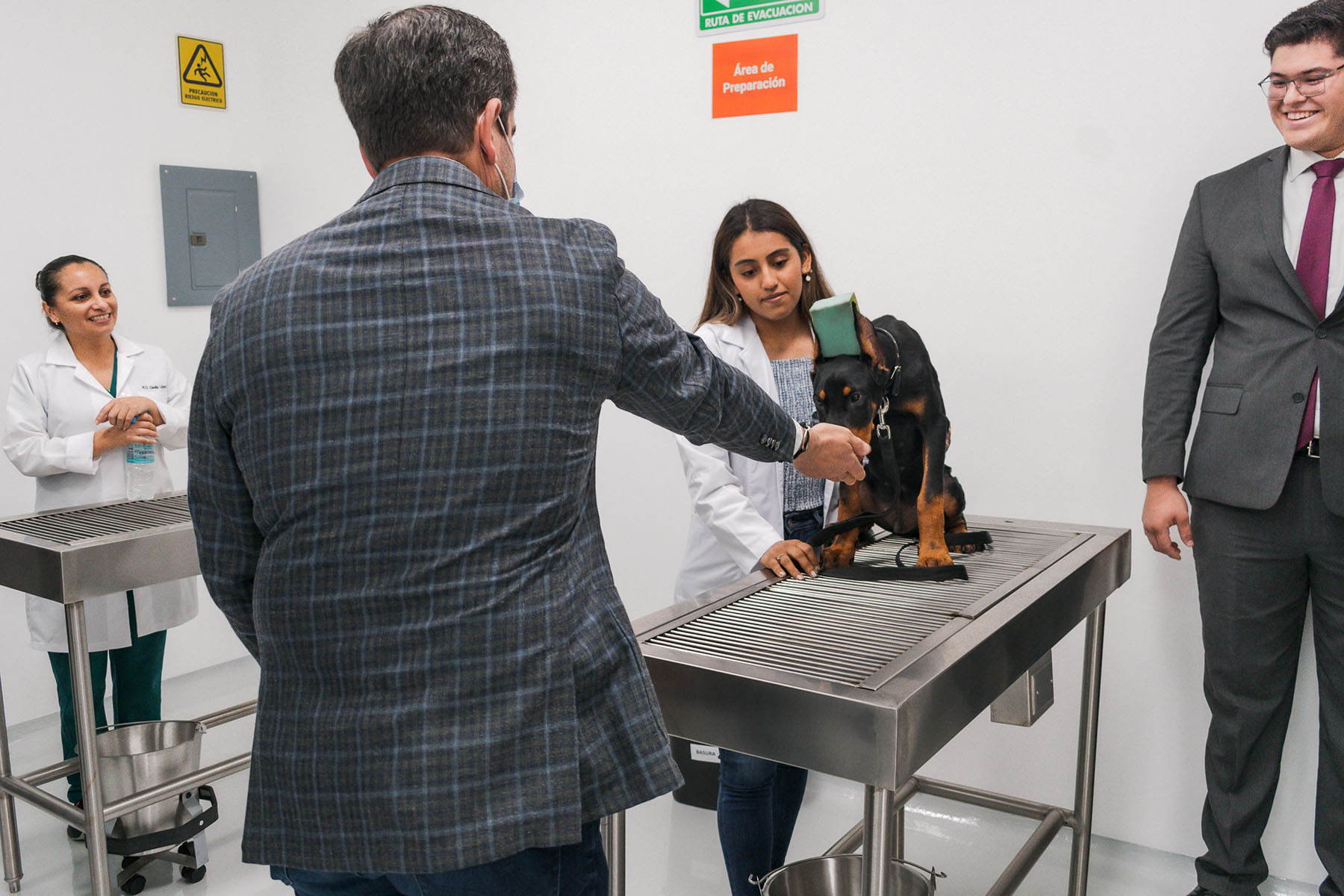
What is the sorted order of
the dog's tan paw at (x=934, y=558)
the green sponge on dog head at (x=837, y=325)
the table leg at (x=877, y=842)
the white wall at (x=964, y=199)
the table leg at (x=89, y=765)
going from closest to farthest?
the table leg at (x=877, y=842) → the green sponge on dog head at (x=837, y=325) → the dog's tan paw at (x=934, y=558) → the table leg at (x=89, y=765) → the white wall at (x=964, y=199)

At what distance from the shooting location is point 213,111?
A: 14.1 feet

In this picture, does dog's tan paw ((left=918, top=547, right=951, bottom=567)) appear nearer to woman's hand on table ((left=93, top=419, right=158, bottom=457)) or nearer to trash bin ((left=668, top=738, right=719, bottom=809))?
trash bin ((left=668, top=738, right=719, bottom=809))

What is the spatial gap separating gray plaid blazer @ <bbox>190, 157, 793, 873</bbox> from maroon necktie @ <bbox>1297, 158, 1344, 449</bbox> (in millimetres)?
1780

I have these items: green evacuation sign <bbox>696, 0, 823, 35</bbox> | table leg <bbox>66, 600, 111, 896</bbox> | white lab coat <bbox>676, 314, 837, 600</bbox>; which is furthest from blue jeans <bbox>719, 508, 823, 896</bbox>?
green evacuation sign <bbox>696, 0, 823, 35</bbox>

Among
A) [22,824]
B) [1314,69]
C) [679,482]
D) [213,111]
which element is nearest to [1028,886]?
[679,482]

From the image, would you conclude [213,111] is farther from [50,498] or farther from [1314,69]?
[1314,69]

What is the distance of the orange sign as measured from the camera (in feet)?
10.2

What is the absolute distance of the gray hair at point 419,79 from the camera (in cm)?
109

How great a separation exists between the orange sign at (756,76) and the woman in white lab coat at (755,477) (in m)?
1.00

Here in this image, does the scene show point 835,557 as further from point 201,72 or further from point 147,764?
point 201,72

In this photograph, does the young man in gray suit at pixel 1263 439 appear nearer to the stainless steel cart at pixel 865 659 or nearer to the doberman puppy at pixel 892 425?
the stainless steel cart at pixel 865 659

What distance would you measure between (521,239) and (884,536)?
127 cm

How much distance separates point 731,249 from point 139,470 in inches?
79.3

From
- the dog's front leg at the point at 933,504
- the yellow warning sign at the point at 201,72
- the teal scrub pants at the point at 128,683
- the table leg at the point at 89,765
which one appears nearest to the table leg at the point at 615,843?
the dog's front leg at the point at 933,504
